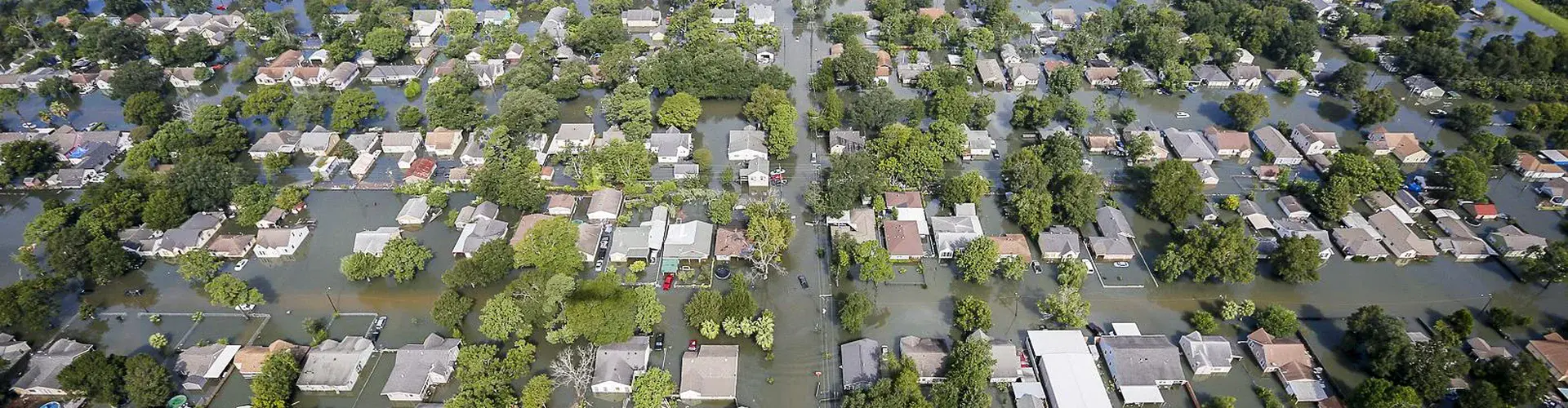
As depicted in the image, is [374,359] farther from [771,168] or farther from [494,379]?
[771,168]

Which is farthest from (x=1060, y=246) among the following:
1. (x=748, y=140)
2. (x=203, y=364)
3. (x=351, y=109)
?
(x=351, y=109)

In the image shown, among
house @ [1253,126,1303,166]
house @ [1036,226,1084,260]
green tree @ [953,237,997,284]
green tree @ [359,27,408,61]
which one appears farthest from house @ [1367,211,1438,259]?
green tree @ [359,27,408,61]

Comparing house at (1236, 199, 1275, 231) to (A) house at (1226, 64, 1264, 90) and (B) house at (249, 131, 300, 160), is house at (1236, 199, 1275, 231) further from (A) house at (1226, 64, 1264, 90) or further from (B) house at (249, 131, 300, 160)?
(B) house at (249, 131, 300, 160)

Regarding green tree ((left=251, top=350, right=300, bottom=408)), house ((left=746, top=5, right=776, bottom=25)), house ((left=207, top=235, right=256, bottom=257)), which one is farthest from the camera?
house ((left=746, top=5, right=776, bottom=25))

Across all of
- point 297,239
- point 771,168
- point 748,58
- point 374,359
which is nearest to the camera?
point 374,359

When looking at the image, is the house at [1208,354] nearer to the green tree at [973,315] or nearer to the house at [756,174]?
the green tree at [973,315]

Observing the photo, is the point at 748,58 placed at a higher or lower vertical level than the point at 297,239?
lower

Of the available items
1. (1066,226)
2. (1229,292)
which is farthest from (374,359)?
(1229,292)
